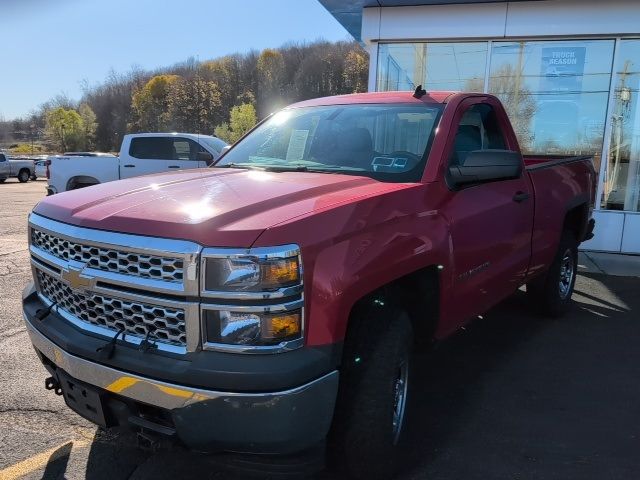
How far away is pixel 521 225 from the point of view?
396 cm

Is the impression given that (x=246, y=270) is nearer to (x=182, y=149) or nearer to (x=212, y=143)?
(x=212, y=143)

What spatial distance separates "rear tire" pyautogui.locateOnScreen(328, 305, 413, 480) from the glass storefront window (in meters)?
8.27

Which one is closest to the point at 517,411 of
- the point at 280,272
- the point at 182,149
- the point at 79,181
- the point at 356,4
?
the point at 280,272

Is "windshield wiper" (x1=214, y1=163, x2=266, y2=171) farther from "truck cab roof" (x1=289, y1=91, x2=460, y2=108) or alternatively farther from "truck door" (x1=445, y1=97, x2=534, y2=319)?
"truck door" (x1=445, y1=97, x2=534, y2=319)

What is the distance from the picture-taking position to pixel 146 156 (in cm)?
1188

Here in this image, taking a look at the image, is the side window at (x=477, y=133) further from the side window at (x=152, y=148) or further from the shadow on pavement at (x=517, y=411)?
the side window at (x=152, y=148)

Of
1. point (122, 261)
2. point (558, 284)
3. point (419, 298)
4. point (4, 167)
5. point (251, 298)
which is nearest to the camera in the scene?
point (251, 298)

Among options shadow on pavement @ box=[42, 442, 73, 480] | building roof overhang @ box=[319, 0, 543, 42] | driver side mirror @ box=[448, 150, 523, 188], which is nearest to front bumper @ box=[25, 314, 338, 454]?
shadow on pavement @ box=[42, 442, 73, 480]

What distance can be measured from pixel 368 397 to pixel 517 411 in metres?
1.60

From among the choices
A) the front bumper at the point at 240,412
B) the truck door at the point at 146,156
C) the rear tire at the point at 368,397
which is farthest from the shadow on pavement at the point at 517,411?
the truck door at the point at 146,156

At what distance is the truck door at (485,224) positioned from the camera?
315cm

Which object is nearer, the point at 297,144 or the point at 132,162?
the point at 297,144

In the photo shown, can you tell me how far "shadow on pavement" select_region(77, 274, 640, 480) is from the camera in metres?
2.87

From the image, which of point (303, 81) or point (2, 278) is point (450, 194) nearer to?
point (2, 278)
